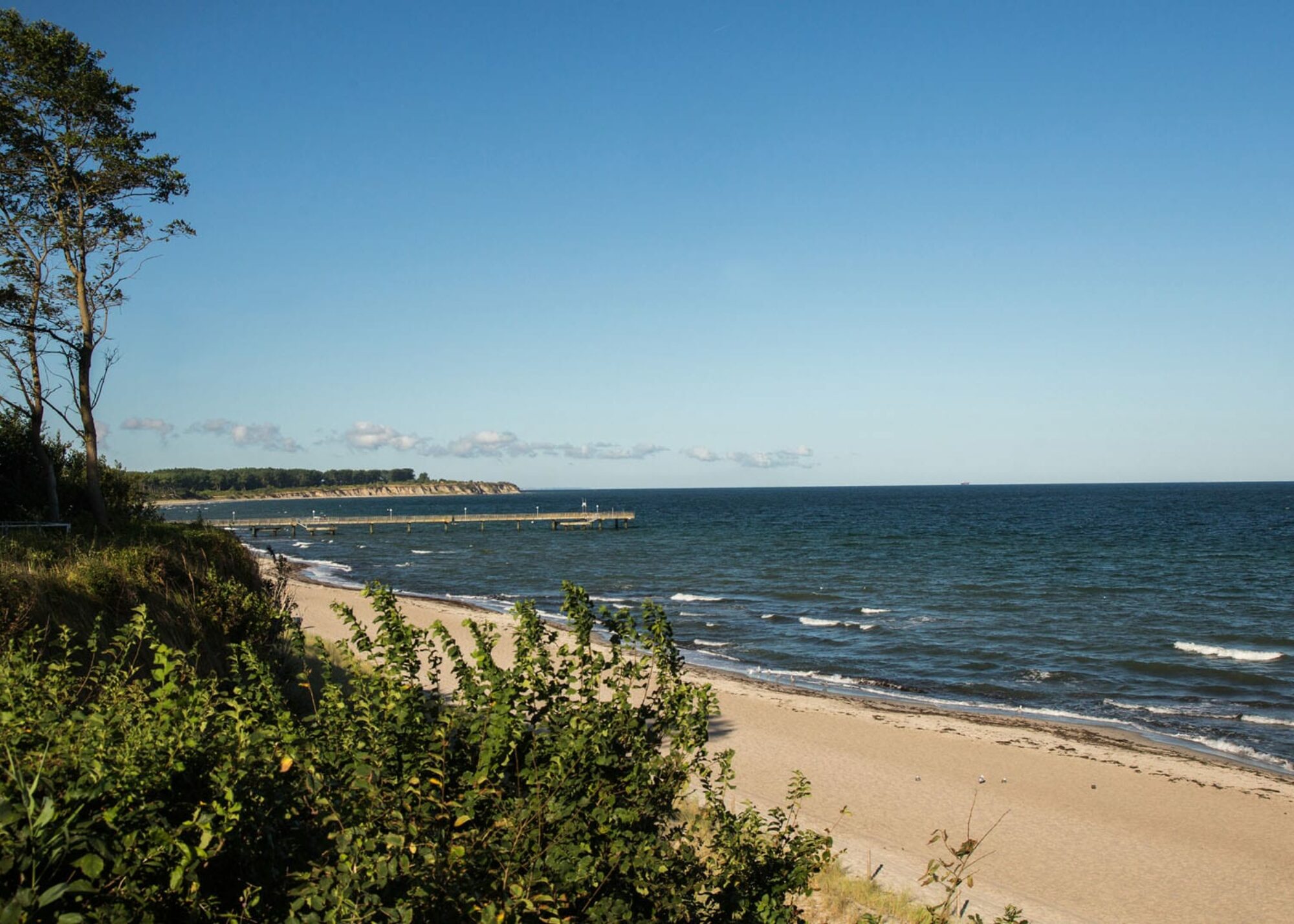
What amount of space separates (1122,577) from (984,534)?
102 ft

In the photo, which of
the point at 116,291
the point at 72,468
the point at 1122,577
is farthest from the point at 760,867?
the point at 1122,577

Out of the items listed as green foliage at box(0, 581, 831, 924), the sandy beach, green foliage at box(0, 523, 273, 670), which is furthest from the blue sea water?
green foliage at box(0, 581, 831, 924)

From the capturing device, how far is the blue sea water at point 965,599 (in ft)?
66.7

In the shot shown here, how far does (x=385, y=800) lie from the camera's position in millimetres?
3617

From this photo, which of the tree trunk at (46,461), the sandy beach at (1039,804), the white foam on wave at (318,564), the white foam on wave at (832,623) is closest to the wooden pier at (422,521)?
the white foam on wave at (318,564)

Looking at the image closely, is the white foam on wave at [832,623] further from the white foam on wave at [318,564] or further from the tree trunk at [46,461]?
the white foam on wave at [318,564]

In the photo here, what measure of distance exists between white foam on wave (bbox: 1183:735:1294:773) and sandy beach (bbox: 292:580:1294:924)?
752mm

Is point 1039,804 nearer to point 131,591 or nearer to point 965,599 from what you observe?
point 131,591

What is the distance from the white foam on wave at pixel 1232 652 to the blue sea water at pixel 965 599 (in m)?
0.10

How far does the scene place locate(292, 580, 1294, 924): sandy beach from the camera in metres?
9.85

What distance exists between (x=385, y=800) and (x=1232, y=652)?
1083 inches

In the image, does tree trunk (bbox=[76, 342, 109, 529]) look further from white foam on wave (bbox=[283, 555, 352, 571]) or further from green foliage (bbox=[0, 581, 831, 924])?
white foam on wave (bbox=[283, 555, 352, 571])

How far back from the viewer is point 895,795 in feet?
42.4

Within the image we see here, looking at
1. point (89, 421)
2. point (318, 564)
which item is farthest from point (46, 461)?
point (318, 564)
